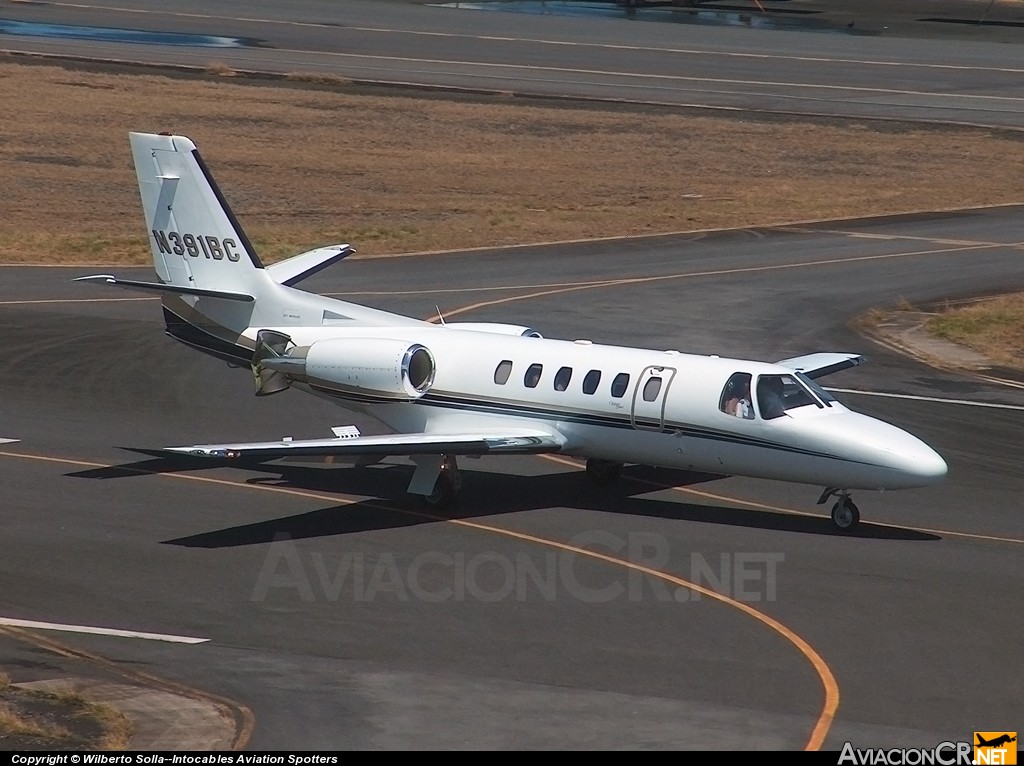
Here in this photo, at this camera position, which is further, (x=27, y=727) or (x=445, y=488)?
(x=445, y=488)

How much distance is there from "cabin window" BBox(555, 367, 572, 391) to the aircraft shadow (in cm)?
209

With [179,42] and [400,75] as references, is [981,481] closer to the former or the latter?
[400,75]

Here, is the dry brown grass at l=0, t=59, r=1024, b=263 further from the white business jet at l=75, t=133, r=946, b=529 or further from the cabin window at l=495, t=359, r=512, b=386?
the cabin window at l=495, t=359, r=512, b=386

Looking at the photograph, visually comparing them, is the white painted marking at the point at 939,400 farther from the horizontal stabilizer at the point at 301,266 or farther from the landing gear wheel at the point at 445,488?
the landing gear wheel at the point at 445,488

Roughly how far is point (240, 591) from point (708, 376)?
8.45 m

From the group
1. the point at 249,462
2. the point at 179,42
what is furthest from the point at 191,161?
the point at 179,42

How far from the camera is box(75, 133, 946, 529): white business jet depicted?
83.7 ft

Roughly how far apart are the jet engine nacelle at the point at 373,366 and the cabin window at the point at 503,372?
3.86 ft

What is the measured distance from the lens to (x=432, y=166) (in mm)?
63781

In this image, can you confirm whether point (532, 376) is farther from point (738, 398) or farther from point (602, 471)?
point (738, 398)

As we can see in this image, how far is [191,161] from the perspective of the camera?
30.9 meters

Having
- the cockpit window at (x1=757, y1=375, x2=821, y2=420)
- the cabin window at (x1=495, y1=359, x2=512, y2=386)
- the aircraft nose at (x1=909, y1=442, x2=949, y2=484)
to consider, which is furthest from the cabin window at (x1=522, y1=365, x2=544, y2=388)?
the aircraft nose at (x1=909, y1=442, x2=949, y2=484)

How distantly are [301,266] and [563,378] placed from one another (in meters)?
7.75

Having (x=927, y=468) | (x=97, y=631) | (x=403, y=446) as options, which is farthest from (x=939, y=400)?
(x=97, y=631)
